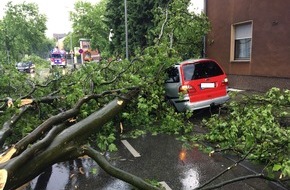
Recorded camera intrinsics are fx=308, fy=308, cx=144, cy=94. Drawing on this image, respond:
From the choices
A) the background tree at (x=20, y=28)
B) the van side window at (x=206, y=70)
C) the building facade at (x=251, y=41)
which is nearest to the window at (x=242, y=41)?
the building facade at (x=251, y=41)

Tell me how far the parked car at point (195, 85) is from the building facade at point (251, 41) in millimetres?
3449

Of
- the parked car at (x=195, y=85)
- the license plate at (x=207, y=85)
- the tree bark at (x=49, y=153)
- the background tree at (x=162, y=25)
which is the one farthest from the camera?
the background tree at (x=162, y=25)

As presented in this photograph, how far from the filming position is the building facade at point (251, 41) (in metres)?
10.9

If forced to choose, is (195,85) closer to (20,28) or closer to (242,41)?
(242,41)

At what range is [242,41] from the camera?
13336 mm

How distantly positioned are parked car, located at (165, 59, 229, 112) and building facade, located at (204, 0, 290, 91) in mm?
3449

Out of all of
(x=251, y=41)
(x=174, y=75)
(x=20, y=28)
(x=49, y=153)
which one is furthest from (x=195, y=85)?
(x=20, y=28)

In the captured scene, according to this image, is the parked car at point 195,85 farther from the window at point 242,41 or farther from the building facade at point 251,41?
the window at point 242,41

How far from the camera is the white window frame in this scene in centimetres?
1281

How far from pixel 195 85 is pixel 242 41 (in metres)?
6.01

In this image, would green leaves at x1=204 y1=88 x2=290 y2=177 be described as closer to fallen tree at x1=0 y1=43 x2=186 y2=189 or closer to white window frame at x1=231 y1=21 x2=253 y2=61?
fallen tree at x1=0 y1=43 x2=186 y2=189

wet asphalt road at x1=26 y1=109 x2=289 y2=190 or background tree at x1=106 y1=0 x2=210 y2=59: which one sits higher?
background tree at x1=106 y1=0 x2=210 y2=59

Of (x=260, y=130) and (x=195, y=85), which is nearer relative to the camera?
(x=260, y=130)

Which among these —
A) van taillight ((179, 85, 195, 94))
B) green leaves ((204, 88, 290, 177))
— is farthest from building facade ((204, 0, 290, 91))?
green leaves ((204, 88, 290, 177))
